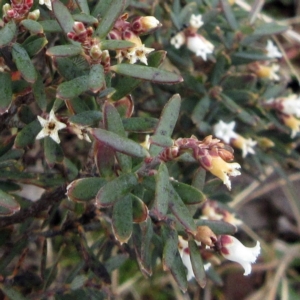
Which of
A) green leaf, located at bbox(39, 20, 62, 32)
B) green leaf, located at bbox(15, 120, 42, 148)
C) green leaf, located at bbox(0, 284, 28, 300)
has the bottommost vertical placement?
green leaf, located at bbox(0, 284, 28, 300)

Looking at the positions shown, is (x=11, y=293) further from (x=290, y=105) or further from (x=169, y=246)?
(x=290, y=105)

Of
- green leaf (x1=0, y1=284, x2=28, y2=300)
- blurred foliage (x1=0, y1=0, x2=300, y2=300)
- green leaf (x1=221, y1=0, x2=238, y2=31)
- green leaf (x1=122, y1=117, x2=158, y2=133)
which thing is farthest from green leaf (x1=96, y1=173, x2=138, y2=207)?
green leaf (x1=221, y1=0, x2=238, y2=31)

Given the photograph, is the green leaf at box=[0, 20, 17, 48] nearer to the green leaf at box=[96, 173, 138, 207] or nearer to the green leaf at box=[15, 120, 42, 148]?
the green leaf at box=[15, 120, 42, 148]

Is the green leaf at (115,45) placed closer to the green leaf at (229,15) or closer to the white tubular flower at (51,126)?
the white tubular flower at (51,126)

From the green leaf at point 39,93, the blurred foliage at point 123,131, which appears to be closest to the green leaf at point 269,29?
the blurred foliage at point 123,131

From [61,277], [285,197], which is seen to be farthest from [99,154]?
[285,197]

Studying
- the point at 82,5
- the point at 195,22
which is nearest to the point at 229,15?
the point at 195,22
